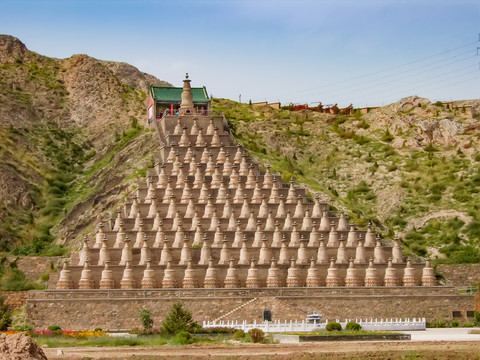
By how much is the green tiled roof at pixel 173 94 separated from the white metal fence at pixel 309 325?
34.0 metres

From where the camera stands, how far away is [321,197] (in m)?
92.4

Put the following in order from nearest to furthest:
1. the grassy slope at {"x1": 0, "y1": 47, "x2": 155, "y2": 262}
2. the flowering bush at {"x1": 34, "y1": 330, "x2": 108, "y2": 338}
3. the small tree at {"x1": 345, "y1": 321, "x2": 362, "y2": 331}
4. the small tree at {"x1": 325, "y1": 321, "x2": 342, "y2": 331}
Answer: the flowering bush at {"x1": 34, "y1": 330, "x2": 108, "y2": 338} < the small tree at {"x1": 325, "y1": 321, "x2": 342, "y2": 331} < the small tree at {"x1": 345, "y1": 321, "x2": 362, "y2": 331} < the grassy slope at {"x1": 0, "y1": 47, "x2": 155, "y2": 262}

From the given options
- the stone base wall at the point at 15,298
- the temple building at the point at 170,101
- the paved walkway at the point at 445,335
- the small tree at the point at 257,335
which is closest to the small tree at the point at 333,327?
the paved walkway at the point at 445,335

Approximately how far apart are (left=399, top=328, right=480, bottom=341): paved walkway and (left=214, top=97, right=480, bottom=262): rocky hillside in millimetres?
19506

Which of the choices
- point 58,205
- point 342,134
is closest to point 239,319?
point 58,205

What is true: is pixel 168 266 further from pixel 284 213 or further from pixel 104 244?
pixel 284 213

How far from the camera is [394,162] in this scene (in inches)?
4210

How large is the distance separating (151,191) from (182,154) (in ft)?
18.9

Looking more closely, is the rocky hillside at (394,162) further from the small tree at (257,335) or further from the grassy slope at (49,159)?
the small tree at (257,335)

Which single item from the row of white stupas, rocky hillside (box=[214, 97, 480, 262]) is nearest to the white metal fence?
the row of white stupas

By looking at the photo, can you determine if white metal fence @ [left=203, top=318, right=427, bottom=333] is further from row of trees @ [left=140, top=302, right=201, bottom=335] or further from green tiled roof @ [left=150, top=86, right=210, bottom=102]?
green tiled roof @ [left=150, top=86, right=210, bottom=102]

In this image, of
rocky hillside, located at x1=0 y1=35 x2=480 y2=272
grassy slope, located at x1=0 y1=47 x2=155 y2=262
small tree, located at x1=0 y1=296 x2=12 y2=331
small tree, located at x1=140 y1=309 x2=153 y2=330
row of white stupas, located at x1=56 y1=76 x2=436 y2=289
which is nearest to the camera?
small tree, located at x1=0 y1=296 x2=12 y2=331

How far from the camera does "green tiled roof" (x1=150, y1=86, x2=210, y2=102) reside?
9950 cm

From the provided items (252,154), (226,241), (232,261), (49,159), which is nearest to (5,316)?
(232,261)
